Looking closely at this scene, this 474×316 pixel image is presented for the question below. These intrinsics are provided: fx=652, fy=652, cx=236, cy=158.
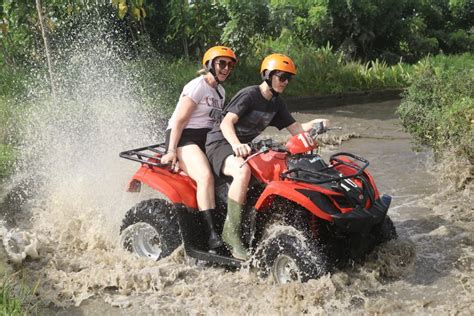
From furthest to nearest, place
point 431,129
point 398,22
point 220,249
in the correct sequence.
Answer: point 398,22 < point 431,129 < point 220,249

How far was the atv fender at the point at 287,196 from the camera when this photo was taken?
4.27 metres

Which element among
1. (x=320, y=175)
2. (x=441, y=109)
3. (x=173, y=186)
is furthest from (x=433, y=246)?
(x=441, y=109)

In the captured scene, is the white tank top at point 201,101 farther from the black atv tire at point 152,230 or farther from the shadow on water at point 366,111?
the shadow on water at point 366,111

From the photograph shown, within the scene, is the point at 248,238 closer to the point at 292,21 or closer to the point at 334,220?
the point at 334,220

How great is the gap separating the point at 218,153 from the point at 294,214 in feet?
2.56

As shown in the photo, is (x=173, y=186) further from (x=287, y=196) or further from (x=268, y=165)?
(x=287, y=196)

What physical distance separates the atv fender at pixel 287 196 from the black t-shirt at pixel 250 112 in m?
0.62

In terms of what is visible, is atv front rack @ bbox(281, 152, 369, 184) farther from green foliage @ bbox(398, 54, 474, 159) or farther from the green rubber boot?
green foliage @ bbox(398, 54, 474, 159)

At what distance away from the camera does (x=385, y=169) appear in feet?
28.0

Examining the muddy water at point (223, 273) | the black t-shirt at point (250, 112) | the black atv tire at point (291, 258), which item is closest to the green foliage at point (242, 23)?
the muddy water at point (223, 273)

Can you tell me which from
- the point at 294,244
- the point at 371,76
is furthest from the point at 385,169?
the point at 371,76

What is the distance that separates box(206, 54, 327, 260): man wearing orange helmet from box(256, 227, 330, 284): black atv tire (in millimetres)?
214

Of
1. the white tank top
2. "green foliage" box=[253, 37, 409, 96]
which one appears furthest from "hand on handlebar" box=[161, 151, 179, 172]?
"green foliage" box=[253, 37, 409, 96]

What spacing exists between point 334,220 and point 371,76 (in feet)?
41.4
